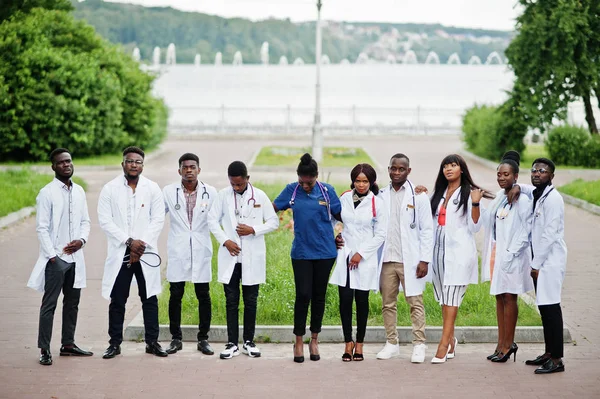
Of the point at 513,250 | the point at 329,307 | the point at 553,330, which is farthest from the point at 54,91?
the point at 553,330

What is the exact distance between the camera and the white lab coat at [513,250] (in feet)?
28.7

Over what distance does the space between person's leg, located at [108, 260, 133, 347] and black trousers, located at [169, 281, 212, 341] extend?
0.46 meters

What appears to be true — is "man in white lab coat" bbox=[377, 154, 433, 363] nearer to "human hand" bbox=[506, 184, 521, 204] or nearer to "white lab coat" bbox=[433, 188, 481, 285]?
"white lab coat" bbox=[433, 188, 481, 285]

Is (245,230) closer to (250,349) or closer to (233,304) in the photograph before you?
(233,304)

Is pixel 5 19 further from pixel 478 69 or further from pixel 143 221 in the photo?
pixel 478 69

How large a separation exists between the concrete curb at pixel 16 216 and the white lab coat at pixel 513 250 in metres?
10.8

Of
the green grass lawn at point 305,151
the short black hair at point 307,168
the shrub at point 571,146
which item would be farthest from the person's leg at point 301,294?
the shrub at point 571,146

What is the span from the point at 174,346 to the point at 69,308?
105cm

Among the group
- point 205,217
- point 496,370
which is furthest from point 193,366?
point 496,370

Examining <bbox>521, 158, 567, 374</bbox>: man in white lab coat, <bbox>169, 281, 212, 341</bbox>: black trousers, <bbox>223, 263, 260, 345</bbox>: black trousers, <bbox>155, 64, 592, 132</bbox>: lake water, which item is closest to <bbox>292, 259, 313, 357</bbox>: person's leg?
<bbox>223, 263, 260, 345</bbox>: black trousers

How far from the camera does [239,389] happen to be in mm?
7996

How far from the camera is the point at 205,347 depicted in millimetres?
9148

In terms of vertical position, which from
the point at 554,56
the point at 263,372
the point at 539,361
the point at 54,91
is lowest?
the point at 263,372

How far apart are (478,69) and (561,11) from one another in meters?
110
